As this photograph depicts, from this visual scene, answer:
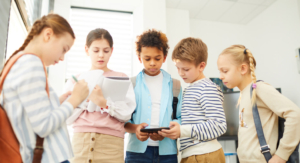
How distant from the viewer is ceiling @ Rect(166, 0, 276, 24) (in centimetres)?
363

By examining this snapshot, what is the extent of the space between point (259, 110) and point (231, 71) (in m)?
0.28

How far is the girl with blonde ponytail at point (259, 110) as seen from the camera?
3.51 feet

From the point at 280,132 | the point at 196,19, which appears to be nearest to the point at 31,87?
the point at 280,132

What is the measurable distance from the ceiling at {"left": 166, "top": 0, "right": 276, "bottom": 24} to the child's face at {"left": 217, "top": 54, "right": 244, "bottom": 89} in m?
2.50

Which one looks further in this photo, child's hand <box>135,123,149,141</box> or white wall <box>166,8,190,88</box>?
white wall <box>166,8,190,88</box>

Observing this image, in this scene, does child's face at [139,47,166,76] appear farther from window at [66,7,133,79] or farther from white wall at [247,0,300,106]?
white wall at [247,0,300,106]

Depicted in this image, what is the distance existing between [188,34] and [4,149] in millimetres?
3364

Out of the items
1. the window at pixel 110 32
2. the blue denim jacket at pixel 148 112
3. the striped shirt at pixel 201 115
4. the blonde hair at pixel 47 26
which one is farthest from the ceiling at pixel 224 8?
the blonde hair at pixel 47 26

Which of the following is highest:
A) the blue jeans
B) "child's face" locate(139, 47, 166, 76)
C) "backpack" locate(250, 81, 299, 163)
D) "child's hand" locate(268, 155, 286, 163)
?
"child's face" locate(139, 47, 166, 76)

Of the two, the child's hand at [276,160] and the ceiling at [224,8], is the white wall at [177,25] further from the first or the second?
the child's hand at [276,160]

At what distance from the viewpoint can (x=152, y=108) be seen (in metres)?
1.45

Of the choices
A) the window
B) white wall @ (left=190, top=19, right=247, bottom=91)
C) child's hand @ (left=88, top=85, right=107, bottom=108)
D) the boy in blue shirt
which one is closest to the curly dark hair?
the boy in blue shirt

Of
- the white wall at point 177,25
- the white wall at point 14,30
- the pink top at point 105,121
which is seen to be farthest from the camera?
the white wall at point 177,25

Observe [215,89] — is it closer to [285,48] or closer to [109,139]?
[109,139]
